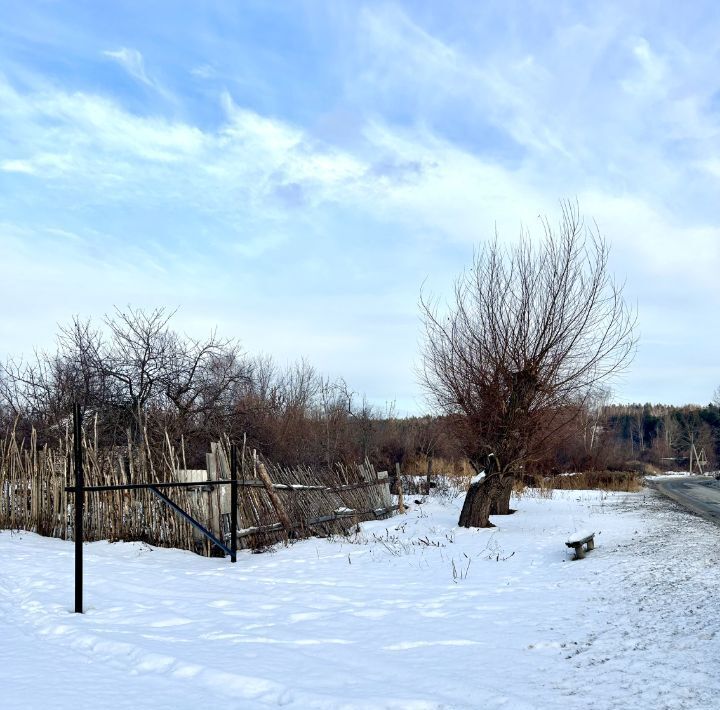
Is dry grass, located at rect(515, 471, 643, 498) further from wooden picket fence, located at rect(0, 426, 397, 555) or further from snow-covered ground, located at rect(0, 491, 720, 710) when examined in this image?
snow-covered ground, located at rect(0, 491, 720, 710)

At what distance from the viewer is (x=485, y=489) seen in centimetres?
1243

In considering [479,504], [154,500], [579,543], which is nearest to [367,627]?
[579,543]

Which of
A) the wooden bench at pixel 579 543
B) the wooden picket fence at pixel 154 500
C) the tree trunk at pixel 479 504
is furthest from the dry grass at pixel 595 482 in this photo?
the wooden picket fence at pixel 154 500

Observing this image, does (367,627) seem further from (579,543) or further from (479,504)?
(479,504)

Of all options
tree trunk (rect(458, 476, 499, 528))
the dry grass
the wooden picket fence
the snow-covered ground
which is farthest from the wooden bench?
the dry grass

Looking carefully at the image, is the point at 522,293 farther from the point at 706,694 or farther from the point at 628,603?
the point at 706,694

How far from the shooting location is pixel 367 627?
5.72 metres

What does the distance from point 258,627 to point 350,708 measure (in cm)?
221

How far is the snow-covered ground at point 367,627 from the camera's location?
3984 millimetres

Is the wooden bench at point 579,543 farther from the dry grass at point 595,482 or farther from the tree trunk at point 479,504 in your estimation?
the dry grass at point 595,482

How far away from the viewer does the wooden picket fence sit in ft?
33.2

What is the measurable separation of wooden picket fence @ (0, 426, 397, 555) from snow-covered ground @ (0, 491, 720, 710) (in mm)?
462

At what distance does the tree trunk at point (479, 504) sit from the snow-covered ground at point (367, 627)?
2.15 metres

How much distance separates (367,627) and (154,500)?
5528mm
